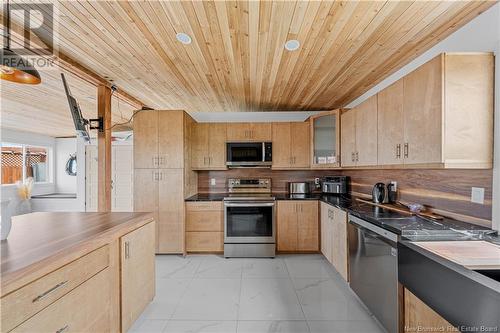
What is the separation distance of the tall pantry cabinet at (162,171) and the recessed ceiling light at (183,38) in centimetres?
150

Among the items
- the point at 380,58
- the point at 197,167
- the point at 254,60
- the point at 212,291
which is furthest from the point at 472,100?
the point at 197,167

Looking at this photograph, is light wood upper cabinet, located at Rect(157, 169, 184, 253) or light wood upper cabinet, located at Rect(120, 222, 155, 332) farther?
light wood upper cabinet, located at Rect(157, 169, 184, 253)

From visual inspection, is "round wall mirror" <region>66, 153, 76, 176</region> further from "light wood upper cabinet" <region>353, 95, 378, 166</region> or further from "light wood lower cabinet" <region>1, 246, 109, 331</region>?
"light wood upper cabinet" <region>353, 95, 378, 166</region>

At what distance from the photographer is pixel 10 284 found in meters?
0.86

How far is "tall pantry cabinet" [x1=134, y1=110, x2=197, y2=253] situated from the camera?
3361 mm

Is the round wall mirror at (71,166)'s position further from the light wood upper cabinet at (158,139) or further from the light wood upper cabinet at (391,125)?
the light wood upper cabinet at (391,125)

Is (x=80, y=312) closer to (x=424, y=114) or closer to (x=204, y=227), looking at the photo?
(x=204, y=227)

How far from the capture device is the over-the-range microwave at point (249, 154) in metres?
3.73

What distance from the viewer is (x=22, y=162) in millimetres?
6168

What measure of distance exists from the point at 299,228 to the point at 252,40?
2.62 meters

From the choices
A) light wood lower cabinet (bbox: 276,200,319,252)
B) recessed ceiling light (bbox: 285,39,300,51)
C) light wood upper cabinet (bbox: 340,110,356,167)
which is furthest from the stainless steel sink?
light wood lower cabinet (bbox: 276,200,319,252)

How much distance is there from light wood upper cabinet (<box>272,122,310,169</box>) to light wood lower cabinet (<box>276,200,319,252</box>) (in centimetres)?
72

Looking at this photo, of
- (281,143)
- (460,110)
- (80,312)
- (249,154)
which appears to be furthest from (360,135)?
(80,312)

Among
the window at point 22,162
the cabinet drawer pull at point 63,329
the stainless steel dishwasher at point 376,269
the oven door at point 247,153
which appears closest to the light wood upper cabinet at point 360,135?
the stainless steel dishwasher at point 376,269
